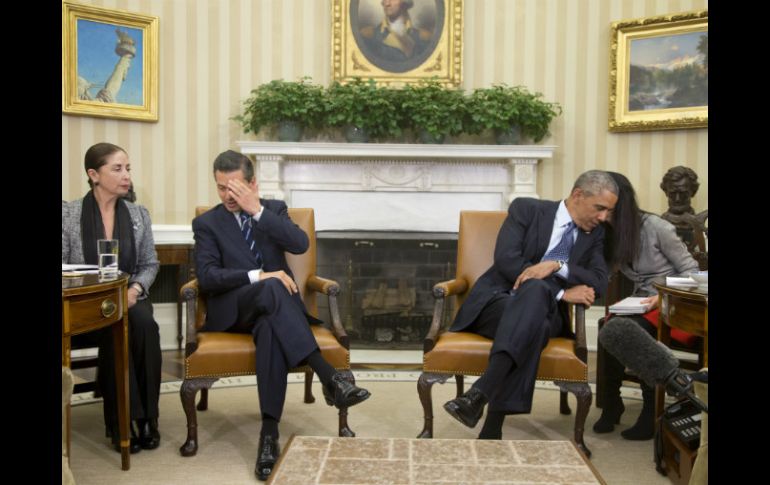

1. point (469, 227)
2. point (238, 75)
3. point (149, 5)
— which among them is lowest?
point (469, 227)

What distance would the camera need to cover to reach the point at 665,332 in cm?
325

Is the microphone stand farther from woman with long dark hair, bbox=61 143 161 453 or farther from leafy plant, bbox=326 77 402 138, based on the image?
leafy plant, bbox=326 77 402 138

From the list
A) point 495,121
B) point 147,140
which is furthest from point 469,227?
point 147,140

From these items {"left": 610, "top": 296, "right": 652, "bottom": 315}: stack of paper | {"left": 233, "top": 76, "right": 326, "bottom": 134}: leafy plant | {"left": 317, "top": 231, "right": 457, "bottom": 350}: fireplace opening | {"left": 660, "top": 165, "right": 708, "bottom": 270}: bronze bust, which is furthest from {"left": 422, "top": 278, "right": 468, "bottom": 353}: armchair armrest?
{"left": 233, "top": 76, "right": 326, "bottom": 134}: leafy plant

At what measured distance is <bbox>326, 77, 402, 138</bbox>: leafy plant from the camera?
555 centimetres

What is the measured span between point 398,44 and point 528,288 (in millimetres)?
3419

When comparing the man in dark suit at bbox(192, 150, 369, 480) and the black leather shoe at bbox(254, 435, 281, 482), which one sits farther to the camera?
the man in dark suit at bbox(192, 150, 369, 480)

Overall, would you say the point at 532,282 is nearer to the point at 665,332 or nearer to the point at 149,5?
the point at 665,332

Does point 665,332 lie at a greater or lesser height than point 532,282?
lesser

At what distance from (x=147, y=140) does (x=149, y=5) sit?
1.14 metres

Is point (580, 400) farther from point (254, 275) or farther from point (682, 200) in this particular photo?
point (682, 200)

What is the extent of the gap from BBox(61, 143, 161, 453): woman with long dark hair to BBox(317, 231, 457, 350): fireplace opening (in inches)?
91.0

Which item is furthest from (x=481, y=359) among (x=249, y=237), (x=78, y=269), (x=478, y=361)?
(x=78, y=269)
